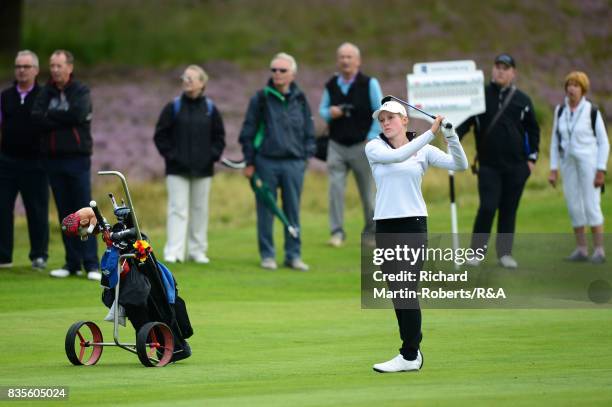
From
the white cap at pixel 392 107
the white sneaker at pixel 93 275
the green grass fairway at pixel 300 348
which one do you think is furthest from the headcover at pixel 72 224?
the white sneaker at pixel 93 275

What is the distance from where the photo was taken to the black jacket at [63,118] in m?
17.5

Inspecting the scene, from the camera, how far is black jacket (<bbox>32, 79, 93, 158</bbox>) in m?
17.5

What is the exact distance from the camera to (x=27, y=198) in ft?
61.5

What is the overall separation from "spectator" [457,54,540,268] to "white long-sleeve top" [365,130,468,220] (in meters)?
A: 7.54

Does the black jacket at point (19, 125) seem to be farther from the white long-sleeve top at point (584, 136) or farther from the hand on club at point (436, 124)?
the hand on club at point (436, 124)

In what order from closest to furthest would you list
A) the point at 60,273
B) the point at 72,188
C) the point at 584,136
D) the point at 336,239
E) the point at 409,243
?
the point at 409,243
the point at 72,188
the point at 60,273
the point at 584,136
the point at 336,239

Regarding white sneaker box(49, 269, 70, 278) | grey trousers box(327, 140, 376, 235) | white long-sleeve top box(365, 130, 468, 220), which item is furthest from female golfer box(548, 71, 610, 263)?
white long-sleeve top box(365, 130, 468, 220)

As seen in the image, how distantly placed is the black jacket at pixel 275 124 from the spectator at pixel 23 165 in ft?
8.95

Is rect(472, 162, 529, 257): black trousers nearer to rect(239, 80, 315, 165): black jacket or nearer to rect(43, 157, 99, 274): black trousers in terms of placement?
rect(239, 80, 315, 165): black jacket

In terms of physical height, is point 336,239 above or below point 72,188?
below

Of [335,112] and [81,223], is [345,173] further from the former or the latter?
[81,223]

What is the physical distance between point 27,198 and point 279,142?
11.0 feet

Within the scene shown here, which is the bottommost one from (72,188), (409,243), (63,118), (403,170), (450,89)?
(72,188)

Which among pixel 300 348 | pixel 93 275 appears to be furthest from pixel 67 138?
pixel 300 348
